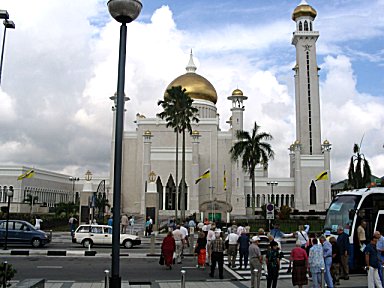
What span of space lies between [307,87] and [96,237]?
1801 inches

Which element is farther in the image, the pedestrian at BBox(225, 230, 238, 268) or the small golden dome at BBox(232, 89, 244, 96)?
the small golden dome at BBox(232, 89, 244, 96)

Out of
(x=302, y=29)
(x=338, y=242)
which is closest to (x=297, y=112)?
(x=302, y=29)

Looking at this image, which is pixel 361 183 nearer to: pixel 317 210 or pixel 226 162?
pixel 317 210

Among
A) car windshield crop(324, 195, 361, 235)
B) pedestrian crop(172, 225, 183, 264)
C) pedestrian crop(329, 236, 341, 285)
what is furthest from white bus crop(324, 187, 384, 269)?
pedestrian crop(172, 225, 183, 264)

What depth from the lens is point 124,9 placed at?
22.9 feet

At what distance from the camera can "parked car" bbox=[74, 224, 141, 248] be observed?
22.8 metres

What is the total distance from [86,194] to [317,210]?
31.7m

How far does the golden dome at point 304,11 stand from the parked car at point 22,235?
53.9 metres

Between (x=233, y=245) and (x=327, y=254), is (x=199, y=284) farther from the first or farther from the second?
(x=233, y=245)

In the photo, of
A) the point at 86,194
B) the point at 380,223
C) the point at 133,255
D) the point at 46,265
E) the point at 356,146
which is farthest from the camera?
the point at 356,146

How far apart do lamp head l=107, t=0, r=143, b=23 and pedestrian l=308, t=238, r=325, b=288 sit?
24.0ft

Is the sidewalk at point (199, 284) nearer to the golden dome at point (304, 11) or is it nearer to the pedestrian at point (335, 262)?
the pedestrian at point (335, 262)

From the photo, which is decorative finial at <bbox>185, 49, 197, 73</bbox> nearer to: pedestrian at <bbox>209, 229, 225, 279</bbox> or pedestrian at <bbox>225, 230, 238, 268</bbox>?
pedestrian at <bbox>225, 230, 238, 268</bbox>

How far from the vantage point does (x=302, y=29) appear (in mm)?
63438
